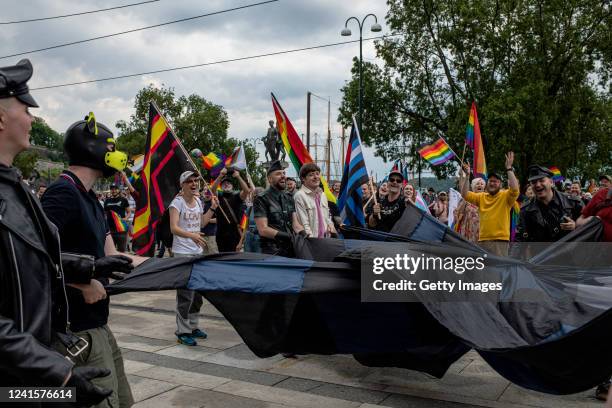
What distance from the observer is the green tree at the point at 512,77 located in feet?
77.0

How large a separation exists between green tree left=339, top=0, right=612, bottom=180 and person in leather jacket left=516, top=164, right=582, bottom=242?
56.1 ft

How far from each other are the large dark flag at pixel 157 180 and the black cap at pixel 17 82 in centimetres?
480

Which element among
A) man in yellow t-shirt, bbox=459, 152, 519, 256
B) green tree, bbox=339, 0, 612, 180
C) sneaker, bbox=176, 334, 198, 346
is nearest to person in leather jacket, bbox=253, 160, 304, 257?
sneaker, bbox=176, 334, 198, 346

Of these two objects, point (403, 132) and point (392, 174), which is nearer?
point (392, 174)

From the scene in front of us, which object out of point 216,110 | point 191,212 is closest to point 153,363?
point 191,212

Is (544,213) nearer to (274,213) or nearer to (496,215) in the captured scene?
(496,215)

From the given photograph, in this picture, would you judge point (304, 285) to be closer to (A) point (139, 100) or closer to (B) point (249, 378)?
(B) point (249, 378)

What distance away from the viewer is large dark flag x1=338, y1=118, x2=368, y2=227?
26.0 feet

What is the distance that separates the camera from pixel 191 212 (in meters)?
6.31

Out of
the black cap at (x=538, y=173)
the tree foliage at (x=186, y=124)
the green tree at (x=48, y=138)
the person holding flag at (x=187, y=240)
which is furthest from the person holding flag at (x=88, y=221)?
the green tree at (x=48, y=138)

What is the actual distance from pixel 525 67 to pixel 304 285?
2364 cm

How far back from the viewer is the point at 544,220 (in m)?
6.04

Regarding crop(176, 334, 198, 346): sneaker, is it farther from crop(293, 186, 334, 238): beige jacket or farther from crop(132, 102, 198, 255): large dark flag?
crop(293, 186, 334, 238): beige jacket

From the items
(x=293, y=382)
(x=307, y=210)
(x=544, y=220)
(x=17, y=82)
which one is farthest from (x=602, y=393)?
(x=17, y=82)
